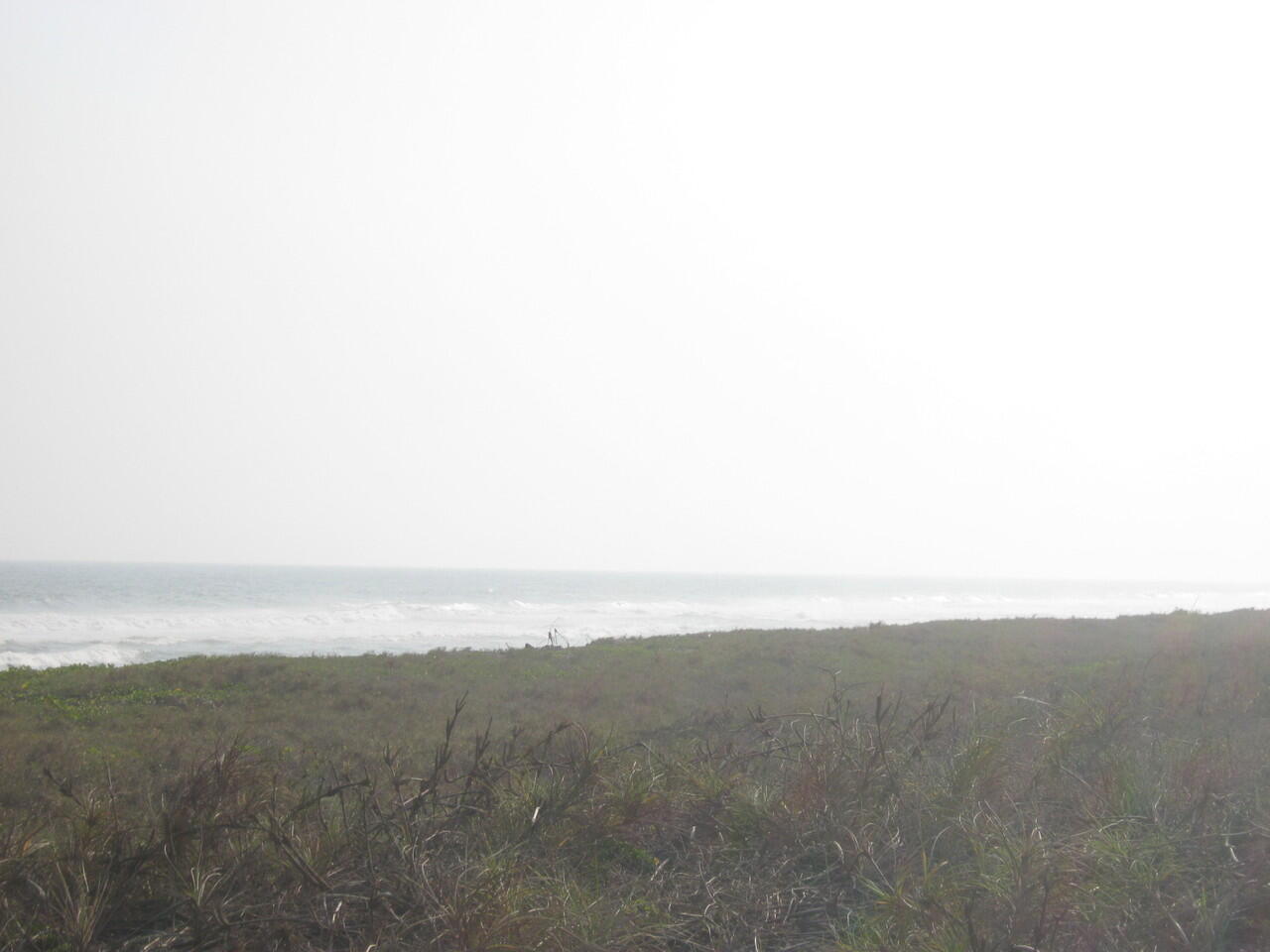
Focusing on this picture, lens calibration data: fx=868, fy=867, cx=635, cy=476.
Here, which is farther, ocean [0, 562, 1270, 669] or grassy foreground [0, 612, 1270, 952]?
ocean [0, 562, 1270, 669]

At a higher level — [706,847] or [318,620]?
[706,847]

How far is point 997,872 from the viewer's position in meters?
4.35

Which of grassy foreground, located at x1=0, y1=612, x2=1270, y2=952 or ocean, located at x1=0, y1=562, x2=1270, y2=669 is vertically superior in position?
grassy foreground, located at x1=0, y1=612, x2=1270, y2=952

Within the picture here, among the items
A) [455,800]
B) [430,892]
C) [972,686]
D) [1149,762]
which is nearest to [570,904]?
[430,892]

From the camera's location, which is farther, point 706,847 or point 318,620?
point 318,620

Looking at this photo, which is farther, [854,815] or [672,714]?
[672,714]

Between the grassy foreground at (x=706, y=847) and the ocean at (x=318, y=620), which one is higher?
the grassy foreground at (x=706, y=847)

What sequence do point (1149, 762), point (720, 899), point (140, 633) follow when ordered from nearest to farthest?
point (720, 899) → point (1149, 762) → point (140, 633)

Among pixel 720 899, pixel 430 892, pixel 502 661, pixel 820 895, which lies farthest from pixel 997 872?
pixel 502 661

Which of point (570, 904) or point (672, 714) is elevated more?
point (570, 904)

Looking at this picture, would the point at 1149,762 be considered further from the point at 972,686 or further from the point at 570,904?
the point at 972,686

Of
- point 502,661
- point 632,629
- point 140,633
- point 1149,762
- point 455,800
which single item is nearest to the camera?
point 455,800

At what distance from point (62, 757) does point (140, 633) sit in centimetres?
3359

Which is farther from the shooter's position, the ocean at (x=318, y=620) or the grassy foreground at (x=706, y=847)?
the ocean at (x=318, y=620)
